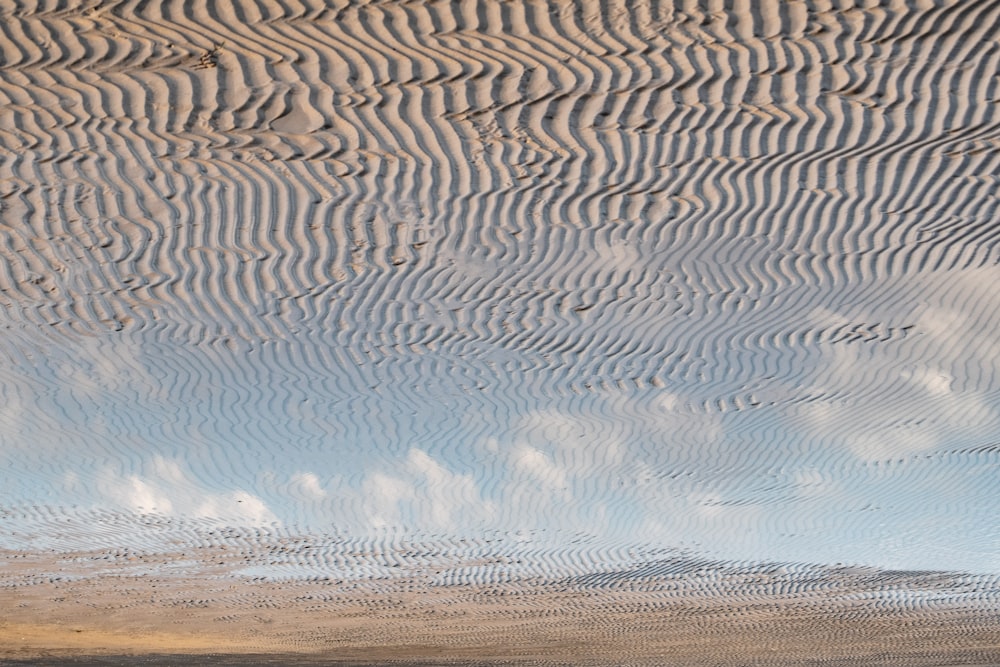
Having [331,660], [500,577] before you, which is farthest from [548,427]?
[331,660]

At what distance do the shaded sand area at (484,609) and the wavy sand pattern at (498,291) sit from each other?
0.69 feet

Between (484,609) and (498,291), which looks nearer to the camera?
(498,291)

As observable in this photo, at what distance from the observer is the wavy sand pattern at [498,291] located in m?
5.30

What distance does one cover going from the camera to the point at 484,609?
14297mm

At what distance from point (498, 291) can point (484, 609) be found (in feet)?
28.3

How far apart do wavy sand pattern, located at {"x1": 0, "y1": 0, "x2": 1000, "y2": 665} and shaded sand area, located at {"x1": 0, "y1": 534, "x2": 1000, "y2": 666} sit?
211mm

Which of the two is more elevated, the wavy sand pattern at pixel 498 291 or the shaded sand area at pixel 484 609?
the wavy sand pattern at pixel 498 291

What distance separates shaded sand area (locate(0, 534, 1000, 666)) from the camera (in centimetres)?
1230

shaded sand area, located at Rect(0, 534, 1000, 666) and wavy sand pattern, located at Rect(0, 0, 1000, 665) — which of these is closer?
wavy sand pattern, located at Rect(0, 0, 1000, 665)

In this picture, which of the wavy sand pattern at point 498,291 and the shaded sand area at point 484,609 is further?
the shaded sand area at point 484,609

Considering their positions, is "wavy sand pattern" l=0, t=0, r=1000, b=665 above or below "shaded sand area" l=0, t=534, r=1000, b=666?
above

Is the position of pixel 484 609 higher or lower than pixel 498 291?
lower

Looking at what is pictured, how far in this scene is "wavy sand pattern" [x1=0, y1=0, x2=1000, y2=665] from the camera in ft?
17.4

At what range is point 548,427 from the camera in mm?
8969
